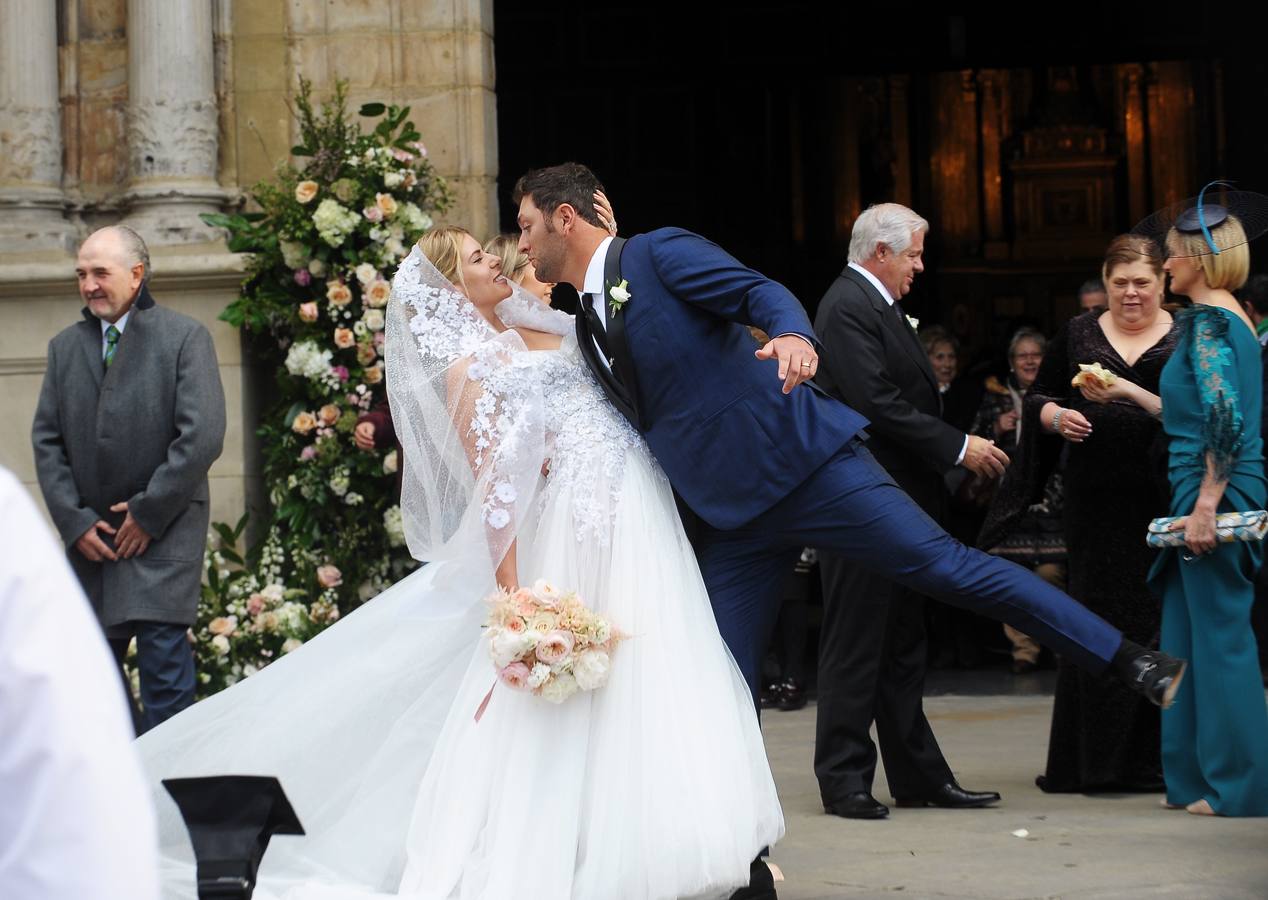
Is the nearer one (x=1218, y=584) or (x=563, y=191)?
(x=563, y=191)

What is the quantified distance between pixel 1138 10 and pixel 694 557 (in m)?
8.83

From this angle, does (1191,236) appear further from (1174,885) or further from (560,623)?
(560,623)

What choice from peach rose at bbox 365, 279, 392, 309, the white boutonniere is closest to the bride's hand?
the white boutonniere

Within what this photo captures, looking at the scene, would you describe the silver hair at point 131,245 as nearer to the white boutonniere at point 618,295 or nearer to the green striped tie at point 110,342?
the green striped tie at point 110,342

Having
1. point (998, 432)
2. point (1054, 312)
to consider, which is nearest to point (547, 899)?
point (998, 432)

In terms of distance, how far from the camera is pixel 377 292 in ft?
24.4

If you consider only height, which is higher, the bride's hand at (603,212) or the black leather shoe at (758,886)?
the bride's hand at (603,212)

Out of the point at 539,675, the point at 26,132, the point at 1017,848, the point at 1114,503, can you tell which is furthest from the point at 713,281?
the point at 26,132

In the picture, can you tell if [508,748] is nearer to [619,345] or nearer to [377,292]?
[619,345]

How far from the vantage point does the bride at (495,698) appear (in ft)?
13.6

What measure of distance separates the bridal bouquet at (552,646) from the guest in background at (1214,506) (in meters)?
2.20

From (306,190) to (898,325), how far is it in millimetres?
2920

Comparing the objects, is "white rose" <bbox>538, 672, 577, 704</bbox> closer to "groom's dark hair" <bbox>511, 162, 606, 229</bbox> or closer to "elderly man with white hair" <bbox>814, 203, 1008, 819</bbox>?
"groom's dark hair" <bbox>511, 162, 606, 229</bbox>

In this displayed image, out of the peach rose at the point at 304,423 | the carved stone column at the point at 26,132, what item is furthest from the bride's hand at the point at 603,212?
the carved stone column at the point at 26,132
